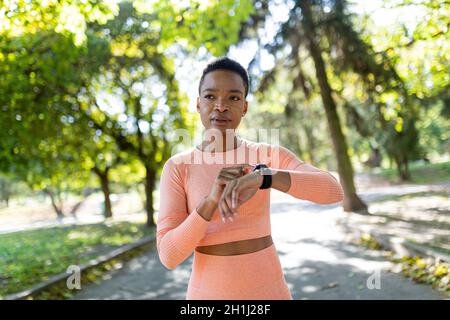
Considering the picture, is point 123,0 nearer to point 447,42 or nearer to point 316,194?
point 447,42

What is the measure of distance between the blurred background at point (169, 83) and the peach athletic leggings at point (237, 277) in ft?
14.9

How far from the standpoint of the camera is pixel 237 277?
178 centimetres

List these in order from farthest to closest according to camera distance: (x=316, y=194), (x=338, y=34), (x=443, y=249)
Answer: (x=338, y=34), (x=443, y=249), (x=316, y=194)

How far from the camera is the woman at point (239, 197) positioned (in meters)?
1.71

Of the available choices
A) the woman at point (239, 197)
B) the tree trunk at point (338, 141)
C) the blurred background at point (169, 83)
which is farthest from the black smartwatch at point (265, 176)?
the tree trunk at point (338, 141)

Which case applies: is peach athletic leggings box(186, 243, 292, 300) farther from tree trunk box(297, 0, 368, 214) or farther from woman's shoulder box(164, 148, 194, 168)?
tree trunk box(297, 0, 368, 214)

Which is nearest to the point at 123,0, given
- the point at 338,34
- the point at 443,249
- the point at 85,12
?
the point at 338,34

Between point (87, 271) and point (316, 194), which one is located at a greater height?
point (316, 194)

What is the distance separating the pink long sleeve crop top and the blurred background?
168 inches

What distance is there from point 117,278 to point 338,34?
380 inches

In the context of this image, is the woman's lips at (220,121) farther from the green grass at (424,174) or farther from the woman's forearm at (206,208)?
the green grass at (424,174)

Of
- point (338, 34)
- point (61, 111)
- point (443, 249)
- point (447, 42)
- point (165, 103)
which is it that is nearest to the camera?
point (443, 249)

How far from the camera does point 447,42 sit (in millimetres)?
10453

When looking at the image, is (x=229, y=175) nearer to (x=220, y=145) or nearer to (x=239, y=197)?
(x=239, y=197)
